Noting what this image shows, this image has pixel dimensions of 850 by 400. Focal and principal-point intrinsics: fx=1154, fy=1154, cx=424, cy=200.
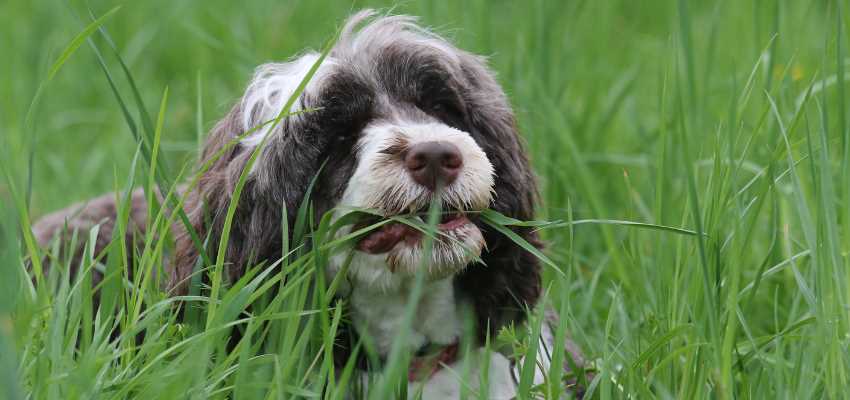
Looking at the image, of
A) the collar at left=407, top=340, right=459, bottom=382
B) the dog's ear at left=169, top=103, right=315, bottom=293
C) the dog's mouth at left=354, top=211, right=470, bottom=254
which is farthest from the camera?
the collar at left=407, top=340, right=459, bottom=382

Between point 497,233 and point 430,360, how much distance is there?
367 mm

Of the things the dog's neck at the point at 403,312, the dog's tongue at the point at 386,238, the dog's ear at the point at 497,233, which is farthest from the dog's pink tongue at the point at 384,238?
the dog's ear at the point at 497,233

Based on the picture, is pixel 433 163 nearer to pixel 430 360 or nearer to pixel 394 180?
pixel 394 180

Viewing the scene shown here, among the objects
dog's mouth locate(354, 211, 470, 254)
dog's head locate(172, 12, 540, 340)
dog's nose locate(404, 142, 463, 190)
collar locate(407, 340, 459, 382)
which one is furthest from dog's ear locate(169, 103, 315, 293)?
collar locate(407, 340, 459, 382)

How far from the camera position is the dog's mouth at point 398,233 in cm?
266

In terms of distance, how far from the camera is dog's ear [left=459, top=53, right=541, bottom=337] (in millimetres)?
2984

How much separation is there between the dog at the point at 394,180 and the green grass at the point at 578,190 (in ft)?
0.43

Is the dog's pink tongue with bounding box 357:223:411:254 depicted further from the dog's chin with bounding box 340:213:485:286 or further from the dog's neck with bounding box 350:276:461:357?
the dog's neck with bounding box 350:276:461:357

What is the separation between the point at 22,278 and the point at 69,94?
11.7 feet

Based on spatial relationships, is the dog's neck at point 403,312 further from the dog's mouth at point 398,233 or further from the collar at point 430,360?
the dog's mouth at point 398,233

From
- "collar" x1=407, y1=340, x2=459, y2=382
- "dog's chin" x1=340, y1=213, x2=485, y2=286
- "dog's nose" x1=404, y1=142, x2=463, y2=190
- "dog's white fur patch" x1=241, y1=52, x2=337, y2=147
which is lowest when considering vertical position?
"collar" x1=407, y1=340, x2=459, y2=382

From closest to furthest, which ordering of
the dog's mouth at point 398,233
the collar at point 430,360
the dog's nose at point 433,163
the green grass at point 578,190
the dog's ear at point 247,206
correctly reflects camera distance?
the green grass at point 578,190, the dog's nose at point 433,163, the dog's mouth at point 398,233, the dog's ear at point 247,206, the collar at point 430,360

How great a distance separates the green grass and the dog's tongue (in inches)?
5.3

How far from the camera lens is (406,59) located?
9.39ft
